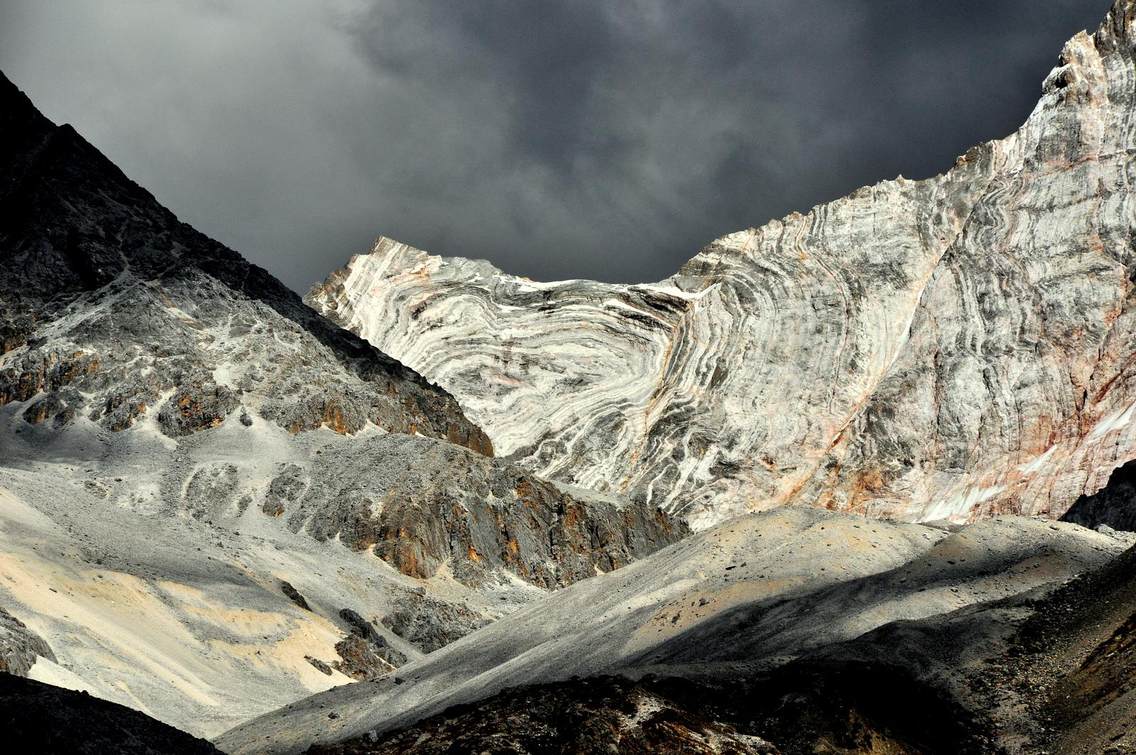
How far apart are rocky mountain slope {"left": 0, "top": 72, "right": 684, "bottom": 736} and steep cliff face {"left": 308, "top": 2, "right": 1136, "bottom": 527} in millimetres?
12071

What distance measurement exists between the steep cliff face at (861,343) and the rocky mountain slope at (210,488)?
12.1m

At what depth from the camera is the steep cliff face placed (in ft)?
246

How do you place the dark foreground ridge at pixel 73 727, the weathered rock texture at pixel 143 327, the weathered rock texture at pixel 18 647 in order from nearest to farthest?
the dark foreground ridge at pixel 73 727 → the weathered rock texture at pixel 18 647 → the weathered rock texture at pixel 143 327

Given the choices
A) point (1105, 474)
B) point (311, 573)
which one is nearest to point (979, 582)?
point (311, 573)

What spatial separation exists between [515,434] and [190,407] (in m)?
25.9

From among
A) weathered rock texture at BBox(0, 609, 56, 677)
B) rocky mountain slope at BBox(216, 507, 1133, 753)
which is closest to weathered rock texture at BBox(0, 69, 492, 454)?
weathered rock texture at BBox(0, 609, 56, 677)

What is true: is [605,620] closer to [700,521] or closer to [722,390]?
[700,521]

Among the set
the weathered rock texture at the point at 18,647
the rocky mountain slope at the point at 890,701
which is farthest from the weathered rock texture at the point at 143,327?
the rocky mountain slope at the point at 890,701

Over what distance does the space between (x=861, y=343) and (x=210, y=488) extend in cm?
4598

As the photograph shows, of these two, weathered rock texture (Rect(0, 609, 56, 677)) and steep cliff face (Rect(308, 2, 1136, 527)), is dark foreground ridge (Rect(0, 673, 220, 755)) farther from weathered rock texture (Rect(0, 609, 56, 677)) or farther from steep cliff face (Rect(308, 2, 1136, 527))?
steep cliff face (Rect(308, 2, 1136, 527))

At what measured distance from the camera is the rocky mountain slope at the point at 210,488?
116 feet

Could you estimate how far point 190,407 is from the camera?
221ft

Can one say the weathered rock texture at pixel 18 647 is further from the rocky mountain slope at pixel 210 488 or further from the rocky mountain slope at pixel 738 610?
the rocky mountain slope at pixel 738 610

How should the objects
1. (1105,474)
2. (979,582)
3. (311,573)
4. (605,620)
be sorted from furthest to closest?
(1105,474) → (311,573) → (605,620) → (979,582)
